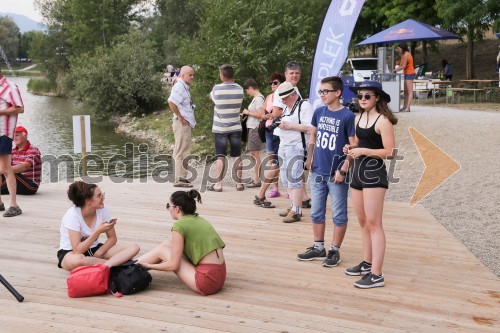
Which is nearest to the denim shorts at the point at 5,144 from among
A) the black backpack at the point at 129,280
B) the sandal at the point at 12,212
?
the sandal at the point at 12,212

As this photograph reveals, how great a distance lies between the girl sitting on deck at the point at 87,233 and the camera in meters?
5.31

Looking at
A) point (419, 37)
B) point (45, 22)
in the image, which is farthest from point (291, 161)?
point (45, 22)

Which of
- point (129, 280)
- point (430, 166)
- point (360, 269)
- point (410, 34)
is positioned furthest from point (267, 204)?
point (410, 34)

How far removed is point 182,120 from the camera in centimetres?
970

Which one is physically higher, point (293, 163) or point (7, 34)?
point (7, 34)

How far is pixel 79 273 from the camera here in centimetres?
495

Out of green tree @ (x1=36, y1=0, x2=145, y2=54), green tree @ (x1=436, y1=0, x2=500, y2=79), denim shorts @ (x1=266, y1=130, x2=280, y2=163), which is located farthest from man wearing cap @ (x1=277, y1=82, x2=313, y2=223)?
green tree @ (x1=36, y1=0, x2=145, y2=54)

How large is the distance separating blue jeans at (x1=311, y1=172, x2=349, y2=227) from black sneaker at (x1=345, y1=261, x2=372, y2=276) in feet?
1.35

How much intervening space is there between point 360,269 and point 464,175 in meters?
6.60

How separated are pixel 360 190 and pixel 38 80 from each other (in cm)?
5707

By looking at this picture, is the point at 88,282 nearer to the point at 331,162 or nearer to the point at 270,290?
the point at 270,290

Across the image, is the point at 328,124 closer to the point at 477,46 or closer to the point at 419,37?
the point at 419,37

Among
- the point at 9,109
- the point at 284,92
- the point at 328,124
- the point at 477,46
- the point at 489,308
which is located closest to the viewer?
the point at 489,308

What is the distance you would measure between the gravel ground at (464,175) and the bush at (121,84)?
63.3 ft
